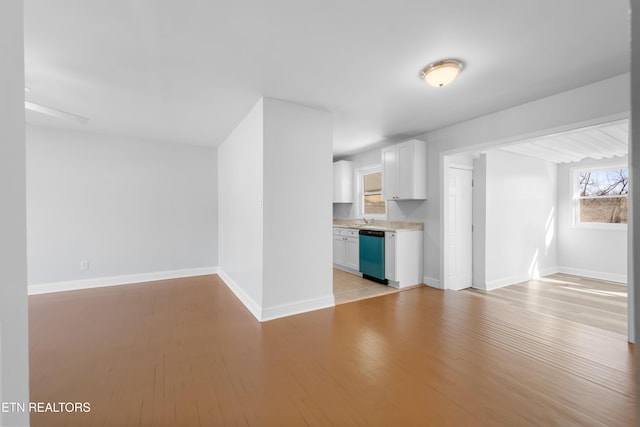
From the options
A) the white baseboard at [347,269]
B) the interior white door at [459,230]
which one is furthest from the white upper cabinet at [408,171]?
the white baseboard at [347,269]

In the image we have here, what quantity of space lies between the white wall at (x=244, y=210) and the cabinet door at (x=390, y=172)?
251cm

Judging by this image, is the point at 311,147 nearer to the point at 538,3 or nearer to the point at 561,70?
the point at 538,3

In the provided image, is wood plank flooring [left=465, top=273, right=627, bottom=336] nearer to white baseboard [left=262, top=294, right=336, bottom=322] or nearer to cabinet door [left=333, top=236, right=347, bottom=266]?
cabinet door [left=333, top=236, right=347, bottom=266]

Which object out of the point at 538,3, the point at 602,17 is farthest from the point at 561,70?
the point at 538,3

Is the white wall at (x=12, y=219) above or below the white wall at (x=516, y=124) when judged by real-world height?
below

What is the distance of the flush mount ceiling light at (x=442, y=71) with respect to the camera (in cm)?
241

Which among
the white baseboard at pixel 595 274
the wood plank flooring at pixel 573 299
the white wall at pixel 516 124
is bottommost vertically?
the wood plank flooring at pixel 573 299

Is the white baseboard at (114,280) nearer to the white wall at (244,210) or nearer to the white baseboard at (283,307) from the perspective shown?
the white wall at (244,210)

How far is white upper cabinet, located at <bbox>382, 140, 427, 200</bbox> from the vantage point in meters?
4.43

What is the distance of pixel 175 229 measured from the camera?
200 inches

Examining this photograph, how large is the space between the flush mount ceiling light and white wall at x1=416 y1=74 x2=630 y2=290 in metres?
1.44

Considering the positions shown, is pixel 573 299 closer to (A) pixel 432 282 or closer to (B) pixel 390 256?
(A) pixel 432 282

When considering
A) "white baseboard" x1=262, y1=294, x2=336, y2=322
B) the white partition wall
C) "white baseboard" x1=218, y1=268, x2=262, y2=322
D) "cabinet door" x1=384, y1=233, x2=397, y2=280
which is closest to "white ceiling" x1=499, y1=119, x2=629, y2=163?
"cabinet door" x1=384, y1=233, x2=397, y2=280

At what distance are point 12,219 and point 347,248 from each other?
494 cm
